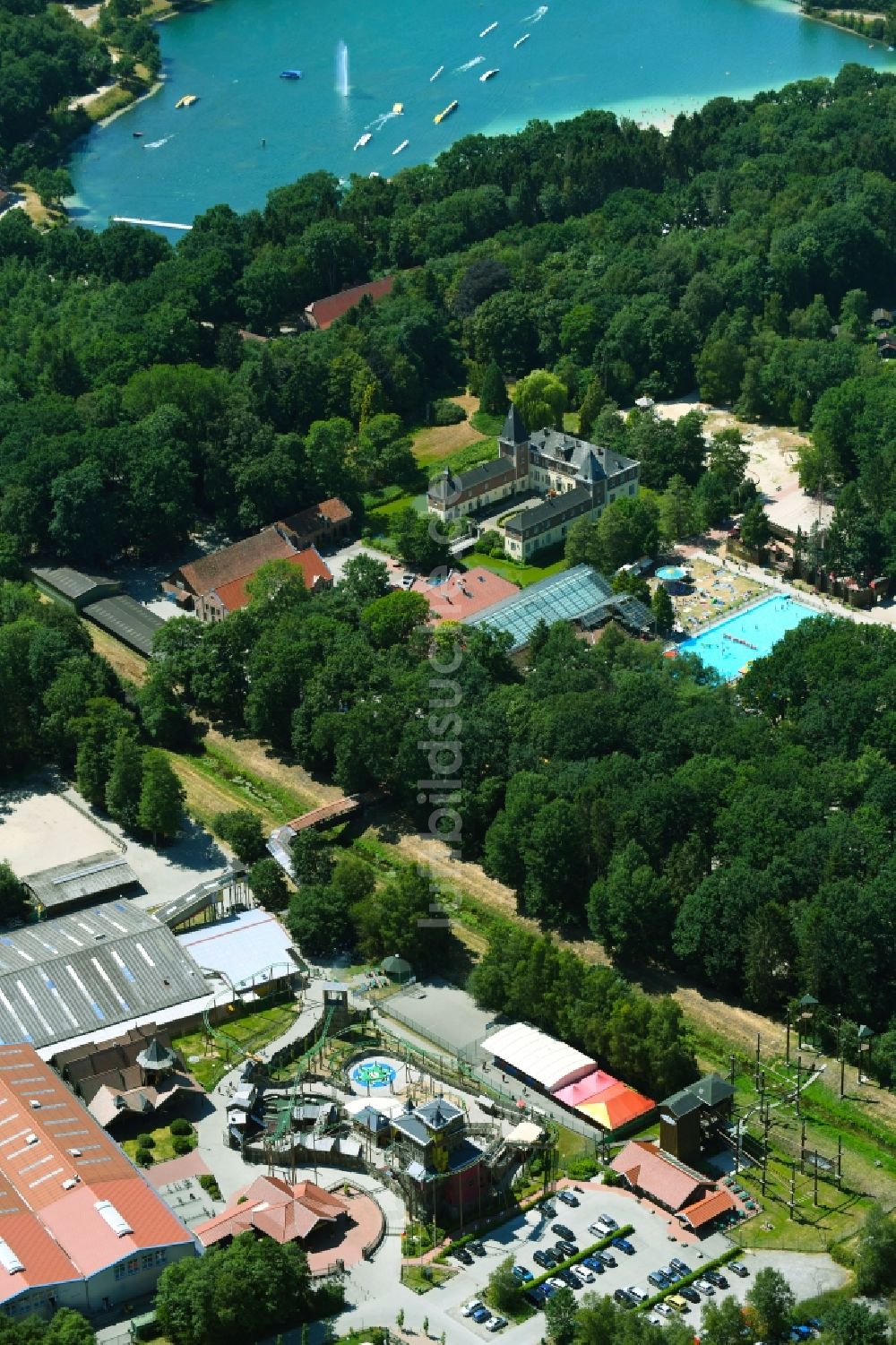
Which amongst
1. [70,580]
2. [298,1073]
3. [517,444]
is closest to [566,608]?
[517,444]

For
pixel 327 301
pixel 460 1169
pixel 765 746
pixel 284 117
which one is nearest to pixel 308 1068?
→ pixel 460 1169

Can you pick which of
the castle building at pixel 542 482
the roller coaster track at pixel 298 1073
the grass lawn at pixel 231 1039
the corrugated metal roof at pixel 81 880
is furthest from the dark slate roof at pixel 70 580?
the roller coaster track at pixel 298 1073

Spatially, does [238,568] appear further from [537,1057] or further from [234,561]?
[537,1057]

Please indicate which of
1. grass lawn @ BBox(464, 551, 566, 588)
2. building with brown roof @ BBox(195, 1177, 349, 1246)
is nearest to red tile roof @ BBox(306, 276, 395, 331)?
grass lawn @ BBox(464, 551, 566, 588)

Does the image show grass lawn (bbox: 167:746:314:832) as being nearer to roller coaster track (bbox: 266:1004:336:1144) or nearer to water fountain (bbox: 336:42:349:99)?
roller coaster track (bbox: 266:1004:336:1144)

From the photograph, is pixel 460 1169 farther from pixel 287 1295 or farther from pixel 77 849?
pixel 77 849
